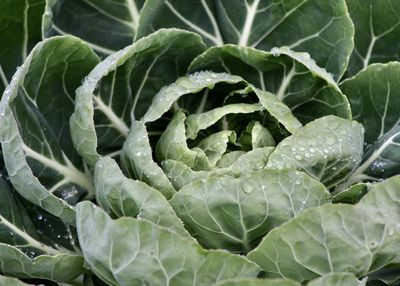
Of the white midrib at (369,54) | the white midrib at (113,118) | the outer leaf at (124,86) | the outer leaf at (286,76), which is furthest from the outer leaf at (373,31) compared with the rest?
the white midrib at (113,118)

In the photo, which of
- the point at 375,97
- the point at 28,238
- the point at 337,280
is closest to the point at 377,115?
the point at 375,97

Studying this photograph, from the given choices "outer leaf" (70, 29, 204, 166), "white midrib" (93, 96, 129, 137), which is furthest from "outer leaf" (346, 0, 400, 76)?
"white midrib" (93, 96, 129, 137)

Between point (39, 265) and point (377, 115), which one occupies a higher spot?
point (377, 115)

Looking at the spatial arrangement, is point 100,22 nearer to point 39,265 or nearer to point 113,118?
point 113,118

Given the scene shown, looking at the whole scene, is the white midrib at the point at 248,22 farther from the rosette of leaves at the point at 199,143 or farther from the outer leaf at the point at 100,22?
the outer leaf at the point at 100,22

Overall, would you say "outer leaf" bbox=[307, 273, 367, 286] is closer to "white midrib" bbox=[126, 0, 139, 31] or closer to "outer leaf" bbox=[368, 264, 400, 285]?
"outer leaf" bbox=[368, 264, 400, 285]
